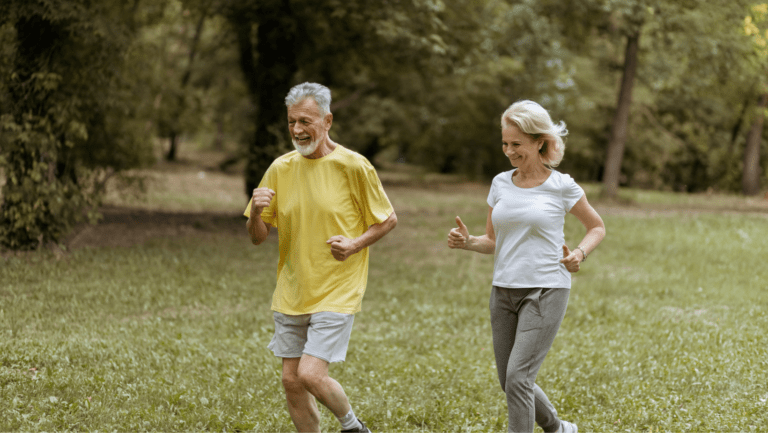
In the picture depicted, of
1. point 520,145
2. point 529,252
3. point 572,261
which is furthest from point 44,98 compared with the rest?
point 572,261

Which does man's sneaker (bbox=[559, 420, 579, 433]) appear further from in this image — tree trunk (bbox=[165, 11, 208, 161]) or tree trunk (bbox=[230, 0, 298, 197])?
tree trunk (bbox=[165, 11, 208, 161])

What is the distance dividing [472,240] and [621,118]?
Answer: 67.7 ft

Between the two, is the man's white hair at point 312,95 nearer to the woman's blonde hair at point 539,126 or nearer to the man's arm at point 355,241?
the man's arm at point 355,241

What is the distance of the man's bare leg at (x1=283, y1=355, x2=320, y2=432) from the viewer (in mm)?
4008

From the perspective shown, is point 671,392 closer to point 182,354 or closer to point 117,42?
point 182,354

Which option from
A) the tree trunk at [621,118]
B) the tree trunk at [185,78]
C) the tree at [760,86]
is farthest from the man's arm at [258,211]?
the tree trunk at [621,118]

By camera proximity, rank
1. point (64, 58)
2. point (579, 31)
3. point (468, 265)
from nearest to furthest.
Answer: point (64, 58) → point (468, 265) → point (579, 31)

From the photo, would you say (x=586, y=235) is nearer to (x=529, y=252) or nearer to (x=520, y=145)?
(x=529, y=252)

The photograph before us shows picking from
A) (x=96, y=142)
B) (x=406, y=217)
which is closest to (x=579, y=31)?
(x=406, y=217)

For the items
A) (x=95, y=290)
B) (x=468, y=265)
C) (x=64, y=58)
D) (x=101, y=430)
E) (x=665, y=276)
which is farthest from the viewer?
(x=468, y=265)

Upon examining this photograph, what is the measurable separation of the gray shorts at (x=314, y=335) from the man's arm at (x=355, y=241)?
13.6 inches

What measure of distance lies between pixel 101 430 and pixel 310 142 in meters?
2.58

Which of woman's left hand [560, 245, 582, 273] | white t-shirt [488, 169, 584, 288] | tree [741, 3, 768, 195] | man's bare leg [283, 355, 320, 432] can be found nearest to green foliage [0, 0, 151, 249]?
man's bare leg [283, 355, 320, 432]

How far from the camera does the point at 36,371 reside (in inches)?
235
